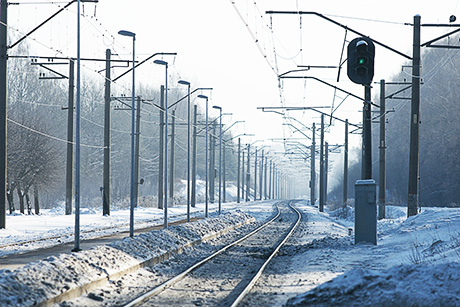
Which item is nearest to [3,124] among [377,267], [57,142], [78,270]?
[78,270]

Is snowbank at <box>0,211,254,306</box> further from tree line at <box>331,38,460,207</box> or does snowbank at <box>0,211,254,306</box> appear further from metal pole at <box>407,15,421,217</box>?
tree line at <box>331,38,460,207</box>

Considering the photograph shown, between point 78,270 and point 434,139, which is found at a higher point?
point 434,139

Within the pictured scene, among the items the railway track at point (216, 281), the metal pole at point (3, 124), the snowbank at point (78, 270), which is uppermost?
the metal pole at point (3, 124)

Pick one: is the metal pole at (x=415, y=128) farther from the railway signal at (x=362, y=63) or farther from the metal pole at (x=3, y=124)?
the metal pole at (x=3, y=124)

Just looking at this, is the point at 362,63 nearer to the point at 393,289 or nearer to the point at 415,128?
the point at 393,289

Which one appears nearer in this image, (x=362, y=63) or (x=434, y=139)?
(x=362, y=63)

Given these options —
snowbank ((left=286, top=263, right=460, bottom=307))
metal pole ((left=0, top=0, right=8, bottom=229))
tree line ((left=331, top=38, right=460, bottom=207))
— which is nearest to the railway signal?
snowbank ((left=286, top=263, right=460, bottom=307))

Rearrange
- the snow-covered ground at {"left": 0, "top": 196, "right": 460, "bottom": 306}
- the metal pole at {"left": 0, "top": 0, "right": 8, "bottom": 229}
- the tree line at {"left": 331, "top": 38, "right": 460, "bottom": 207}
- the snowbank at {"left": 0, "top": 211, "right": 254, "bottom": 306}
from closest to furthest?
the snow-covered ground at {"left": 0, "top": 196, "right": 460, "bottom": 306} < the snowbank at {"left": 0, "top": 211, "right": 254, "bottom": 306} < the metal pole at {"left": 0, "top": 0, "right": 8, "bottom": 229} < the tree line at {"left": 331, "top": 38, "right": 460, "bottom": 207}

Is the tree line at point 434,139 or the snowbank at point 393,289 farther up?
the tree line at point 434,139

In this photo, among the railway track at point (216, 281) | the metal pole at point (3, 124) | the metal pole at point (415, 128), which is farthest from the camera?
the metal pole at point (415, 128)

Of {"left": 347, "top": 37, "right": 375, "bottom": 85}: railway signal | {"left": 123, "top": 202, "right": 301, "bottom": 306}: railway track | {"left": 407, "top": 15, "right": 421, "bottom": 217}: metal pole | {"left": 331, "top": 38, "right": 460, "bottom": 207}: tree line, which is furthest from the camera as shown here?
{"left": 331, "top": 38, "right": 460, "bottom": 207}: tree line

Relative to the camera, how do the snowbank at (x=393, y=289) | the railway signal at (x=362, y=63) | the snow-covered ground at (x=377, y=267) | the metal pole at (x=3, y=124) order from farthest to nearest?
the metal pole at (x=3, y=124), the railway signal at (x=362, y=63), the snow-covered ground at (x=377, y=267), the snowbank at (x=393, y=289)

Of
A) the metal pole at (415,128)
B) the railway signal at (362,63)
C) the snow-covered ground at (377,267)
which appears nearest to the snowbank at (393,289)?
the snow-covered ground at (377,267)

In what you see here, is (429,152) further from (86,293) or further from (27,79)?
(86,293)
